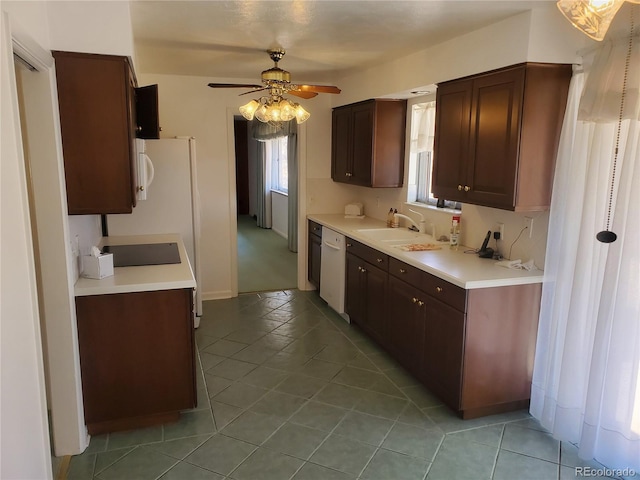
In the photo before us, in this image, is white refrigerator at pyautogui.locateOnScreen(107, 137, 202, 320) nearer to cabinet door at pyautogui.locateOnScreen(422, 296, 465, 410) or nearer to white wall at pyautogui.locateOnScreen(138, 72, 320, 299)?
white wall at pyautogui.locateOnScreen(138, 72, 320, 299)

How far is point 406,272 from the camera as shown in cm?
329

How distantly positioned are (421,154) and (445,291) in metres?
1.93

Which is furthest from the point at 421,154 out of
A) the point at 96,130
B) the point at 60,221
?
the point at 60,221

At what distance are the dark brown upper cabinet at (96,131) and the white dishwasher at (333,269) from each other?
2308 millimetres

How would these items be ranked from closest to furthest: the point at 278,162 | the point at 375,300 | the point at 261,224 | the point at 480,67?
the point at 480,67
the point at 375,300
the point at 278,162
the point at 261,224

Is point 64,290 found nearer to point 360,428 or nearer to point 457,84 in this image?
point 360,428

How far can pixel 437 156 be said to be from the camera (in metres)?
3.46

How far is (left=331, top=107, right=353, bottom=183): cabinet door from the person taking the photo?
4.95 metres

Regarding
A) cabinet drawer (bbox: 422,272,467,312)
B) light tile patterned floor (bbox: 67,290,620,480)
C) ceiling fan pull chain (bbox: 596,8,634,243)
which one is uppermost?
ceiling fan pull chain (bbox: 596,8,634,243)

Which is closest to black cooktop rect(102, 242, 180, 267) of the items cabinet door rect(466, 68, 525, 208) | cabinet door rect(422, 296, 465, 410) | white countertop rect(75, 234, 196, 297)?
white countertop rect(75, 234, 196, 297)

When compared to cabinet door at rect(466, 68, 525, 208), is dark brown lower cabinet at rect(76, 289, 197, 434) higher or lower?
lower

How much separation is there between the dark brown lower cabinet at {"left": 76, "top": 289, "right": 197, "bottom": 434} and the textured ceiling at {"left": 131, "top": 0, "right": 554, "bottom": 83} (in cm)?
167

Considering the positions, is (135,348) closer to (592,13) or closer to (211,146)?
(592,13)

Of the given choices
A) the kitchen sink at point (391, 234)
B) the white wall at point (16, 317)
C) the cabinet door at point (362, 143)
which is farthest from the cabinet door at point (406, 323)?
the white wall at point (16, 317)
